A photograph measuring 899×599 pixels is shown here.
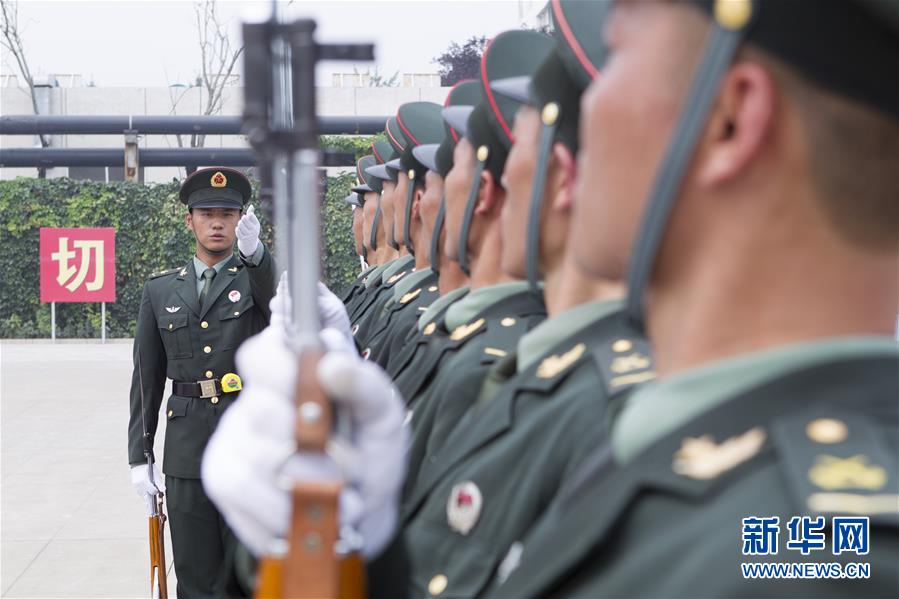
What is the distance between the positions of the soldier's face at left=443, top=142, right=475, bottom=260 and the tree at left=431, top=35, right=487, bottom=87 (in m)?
16.0

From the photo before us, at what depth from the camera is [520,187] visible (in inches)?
92.0

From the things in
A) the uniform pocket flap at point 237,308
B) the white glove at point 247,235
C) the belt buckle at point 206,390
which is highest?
the white glove at point 247,235

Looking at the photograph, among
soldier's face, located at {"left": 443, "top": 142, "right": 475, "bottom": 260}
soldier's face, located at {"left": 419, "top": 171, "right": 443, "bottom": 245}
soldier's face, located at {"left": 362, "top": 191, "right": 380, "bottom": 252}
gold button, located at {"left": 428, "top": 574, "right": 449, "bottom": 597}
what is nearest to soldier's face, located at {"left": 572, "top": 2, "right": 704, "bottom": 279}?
gold button, located at {"left": 428, "top": 574, "right": 449, "bottom": 597}

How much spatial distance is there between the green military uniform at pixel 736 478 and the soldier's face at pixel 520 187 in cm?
121

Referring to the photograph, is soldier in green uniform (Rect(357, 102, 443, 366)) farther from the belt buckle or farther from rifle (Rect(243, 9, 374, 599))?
rifle (Rect(243, 9, 374, 599))

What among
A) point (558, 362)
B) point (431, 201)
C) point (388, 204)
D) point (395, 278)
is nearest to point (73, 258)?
point (388, 204)

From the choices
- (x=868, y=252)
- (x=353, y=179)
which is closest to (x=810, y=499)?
(x=868, y=252)

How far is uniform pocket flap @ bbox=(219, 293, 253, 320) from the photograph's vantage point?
15.9 ft

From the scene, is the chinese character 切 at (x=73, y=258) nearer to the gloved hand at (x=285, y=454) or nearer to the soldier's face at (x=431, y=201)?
the soldier's face at (x=431, y=201)

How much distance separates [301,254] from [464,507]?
68 cm

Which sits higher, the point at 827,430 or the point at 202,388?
the point at 827,430

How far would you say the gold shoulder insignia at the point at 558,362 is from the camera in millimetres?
1852

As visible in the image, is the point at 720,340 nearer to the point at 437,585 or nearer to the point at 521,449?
the point at 521,449

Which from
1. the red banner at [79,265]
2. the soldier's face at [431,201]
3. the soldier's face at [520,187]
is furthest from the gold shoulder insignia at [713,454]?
the red banner at [79,265]
